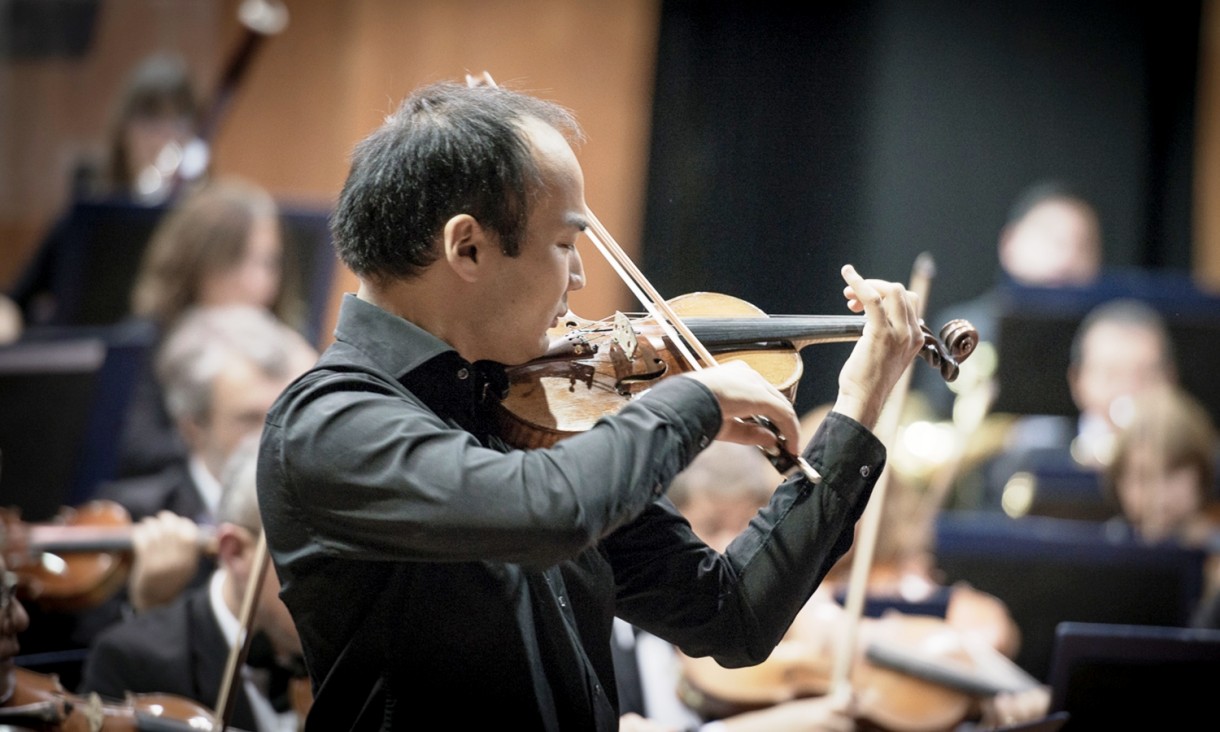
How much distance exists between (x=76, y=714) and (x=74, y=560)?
1069 mm

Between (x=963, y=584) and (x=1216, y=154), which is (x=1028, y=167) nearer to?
(x=1216, y=154)

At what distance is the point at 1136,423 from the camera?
377 centimetres

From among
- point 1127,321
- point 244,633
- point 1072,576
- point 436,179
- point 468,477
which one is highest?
point 436,179

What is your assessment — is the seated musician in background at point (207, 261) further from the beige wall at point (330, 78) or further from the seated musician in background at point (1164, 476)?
the seated musician in background at point (1164, 476)

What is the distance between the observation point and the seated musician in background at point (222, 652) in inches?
88.0

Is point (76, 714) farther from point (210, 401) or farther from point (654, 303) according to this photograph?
point (210, 401)

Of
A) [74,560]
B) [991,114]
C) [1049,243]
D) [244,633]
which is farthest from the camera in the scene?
[991,114]

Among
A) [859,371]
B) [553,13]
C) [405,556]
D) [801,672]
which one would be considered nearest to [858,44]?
[553,13]

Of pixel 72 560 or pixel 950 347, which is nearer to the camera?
pixel 950 347

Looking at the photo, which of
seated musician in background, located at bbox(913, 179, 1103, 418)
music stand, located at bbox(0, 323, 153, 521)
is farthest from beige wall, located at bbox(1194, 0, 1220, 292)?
music stand, located at bbox(0, 323, 153, 521)

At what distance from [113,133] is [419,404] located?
3.66 m

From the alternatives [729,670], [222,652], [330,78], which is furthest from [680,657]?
[330,78]

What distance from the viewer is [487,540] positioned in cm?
113

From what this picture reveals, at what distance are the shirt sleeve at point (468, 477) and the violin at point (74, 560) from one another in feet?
5.46
